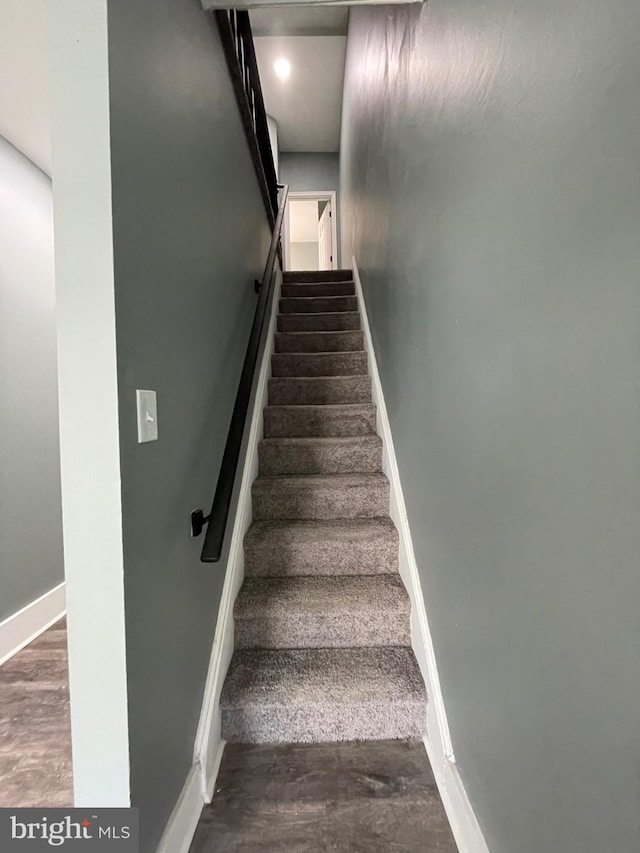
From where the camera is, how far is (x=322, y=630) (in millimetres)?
1365

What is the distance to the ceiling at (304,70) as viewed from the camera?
3.17 meters

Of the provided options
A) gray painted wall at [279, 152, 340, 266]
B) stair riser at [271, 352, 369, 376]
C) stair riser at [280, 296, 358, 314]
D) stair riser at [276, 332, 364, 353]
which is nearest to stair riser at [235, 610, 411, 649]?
stair riser at [271, 352, 369, 376]

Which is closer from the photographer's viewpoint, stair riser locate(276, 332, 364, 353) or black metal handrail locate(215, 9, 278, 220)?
black metal handrail locate(215, 9, 278, 220)

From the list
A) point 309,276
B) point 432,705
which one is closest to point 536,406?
point 432,705

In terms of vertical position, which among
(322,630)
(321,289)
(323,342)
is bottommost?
(322,630)

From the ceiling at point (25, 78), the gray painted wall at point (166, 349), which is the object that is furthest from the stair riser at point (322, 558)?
the ceiling at point (25, 78)

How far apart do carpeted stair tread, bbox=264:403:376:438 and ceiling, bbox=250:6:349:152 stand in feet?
9.37

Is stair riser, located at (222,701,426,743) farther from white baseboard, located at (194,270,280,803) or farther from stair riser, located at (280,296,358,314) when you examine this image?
stair riser, located at (280,296,358,314)

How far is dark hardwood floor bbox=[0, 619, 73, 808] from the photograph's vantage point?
110 centimetres

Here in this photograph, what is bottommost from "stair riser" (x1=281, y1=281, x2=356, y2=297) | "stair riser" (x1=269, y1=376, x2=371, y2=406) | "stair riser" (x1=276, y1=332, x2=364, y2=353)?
"stair riser" (x1=269, y1=376, x2=371, y2=406)

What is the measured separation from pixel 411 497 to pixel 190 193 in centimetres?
125

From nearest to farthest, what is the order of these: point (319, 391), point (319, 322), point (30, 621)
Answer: point (30, 621) → point (319, 391) → point (319, 322)

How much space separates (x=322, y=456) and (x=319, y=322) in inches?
55.4

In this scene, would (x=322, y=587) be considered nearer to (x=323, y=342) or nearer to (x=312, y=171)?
(x=323, y=342)
